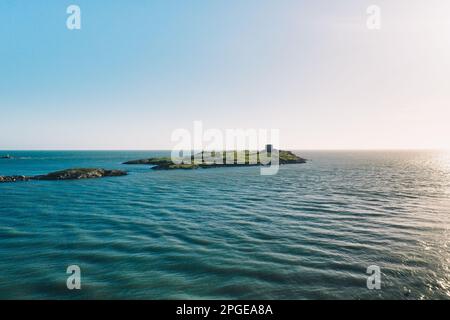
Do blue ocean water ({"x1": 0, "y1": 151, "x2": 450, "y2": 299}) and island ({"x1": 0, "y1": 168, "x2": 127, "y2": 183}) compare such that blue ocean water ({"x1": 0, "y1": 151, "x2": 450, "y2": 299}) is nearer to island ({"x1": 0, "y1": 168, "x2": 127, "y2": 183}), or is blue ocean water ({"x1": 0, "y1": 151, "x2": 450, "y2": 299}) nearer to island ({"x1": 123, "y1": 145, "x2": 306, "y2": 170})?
island ({"x1": 0, "y1": 168, "x2": 127, "y2": 183})

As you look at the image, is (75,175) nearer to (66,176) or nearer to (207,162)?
(66,176)

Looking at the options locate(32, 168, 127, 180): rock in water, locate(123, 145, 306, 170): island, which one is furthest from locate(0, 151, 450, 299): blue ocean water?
locate(123, 145, 306, 170): island

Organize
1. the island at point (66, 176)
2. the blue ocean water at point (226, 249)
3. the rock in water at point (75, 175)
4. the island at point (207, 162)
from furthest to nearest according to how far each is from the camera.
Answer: the island at point (207, 162) → the rock in water at point (75, 175) → the island at point (66, 176) → the blue ocean water at point (226, 249)

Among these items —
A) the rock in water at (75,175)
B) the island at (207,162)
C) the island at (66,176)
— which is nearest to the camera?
the island at (66,176)

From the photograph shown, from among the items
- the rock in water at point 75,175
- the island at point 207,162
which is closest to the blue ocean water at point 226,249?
the rock in water at point 75,175

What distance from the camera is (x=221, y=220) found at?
30.1m

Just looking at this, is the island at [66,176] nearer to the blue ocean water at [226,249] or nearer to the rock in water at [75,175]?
the rock in water at [75,175]

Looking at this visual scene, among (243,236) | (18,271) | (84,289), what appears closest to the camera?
(84,289)
